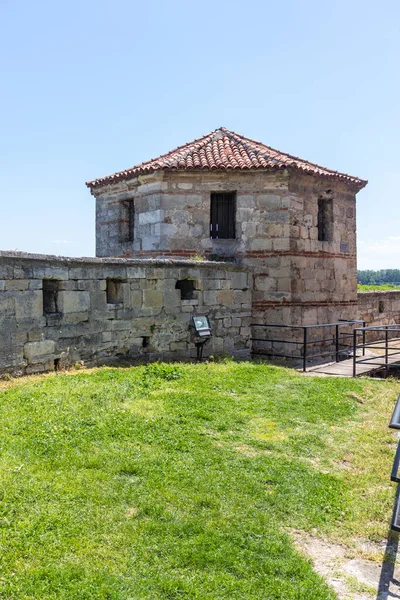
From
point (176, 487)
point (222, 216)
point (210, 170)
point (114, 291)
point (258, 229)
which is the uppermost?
point (210, 170)

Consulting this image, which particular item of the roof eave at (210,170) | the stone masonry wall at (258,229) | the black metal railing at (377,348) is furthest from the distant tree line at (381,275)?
the stone masonry wall at (258,229)

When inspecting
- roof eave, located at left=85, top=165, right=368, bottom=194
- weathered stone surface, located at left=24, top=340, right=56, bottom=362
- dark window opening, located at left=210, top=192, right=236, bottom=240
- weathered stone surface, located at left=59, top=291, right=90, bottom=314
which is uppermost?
roof eave, located at left=85, top=165, right=368, bottom=194

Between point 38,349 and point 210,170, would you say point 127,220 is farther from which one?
point 38,349

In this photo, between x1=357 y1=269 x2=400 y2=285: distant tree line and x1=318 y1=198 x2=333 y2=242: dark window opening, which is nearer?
x1=318 y1=198 x2=333 y2=242: dark window opening

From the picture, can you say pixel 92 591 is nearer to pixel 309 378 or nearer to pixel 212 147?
pixel 309 378

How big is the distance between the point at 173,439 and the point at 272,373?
4478 mm

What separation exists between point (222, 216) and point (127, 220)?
9.86ft

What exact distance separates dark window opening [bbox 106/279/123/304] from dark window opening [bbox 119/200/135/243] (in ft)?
16.9

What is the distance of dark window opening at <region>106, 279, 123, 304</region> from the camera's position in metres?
9.47

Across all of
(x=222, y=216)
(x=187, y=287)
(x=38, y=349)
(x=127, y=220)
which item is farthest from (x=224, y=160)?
(x=38, y=349)

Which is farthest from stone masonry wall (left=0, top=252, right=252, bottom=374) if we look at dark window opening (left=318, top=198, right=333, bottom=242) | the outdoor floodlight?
dark window opening (left=318, top=198, right=333, bottom=242)

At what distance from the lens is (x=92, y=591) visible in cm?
297

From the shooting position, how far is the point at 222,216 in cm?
1336

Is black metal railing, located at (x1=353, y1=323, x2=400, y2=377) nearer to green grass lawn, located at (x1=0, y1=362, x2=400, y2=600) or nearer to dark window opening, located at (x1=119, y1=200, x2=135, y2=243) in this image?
green grass lawn, located at (x1=0, y1=362, x2=400, y2=600)
